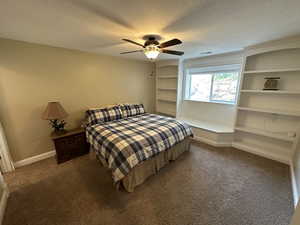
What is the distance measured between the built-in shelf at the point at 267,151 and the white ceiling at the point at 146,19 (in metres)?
2.14

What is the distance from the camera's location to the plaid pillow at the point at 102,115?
2762 mm

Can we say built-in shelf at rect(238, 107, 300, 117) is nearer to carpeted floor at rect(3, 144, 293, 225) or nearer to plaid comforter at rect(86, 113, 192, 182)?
carpeted floor at rect(3, 144, 293, 225)

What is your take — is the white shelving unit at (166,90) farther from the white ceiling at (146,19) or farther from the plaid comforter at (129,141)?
the white ceiling at (146,19)

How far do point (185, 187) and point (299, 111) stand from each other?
2488 mm

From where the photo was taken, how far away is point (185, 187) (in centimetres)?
188

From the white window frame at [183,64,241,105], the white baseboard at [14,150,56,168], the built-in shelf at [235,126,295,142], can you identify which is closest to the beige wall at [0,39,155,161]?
the white baseboard at [14,150,56,168]

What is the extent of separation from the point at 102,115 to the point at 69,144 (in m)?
0.86

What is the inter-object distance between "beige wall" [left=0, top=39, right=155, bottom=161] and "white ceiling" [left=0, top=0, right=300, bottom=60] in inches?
13.3


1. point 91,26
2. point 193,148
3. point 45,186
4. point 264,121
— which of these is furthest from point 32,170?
point 264,121

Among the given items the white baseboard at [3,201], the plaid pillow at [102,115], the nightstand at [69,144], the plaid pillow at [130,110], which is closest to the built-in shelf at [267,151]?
the plaid pillow at [130,110]

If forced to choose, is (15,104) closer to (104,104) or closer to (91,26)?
(104,104)

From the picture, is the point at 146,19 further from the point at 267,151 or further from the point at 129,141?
the point at 267,151

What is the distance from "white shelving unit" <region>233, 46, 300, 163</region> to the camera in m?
2.29

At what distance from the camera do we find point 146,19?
146 cm
